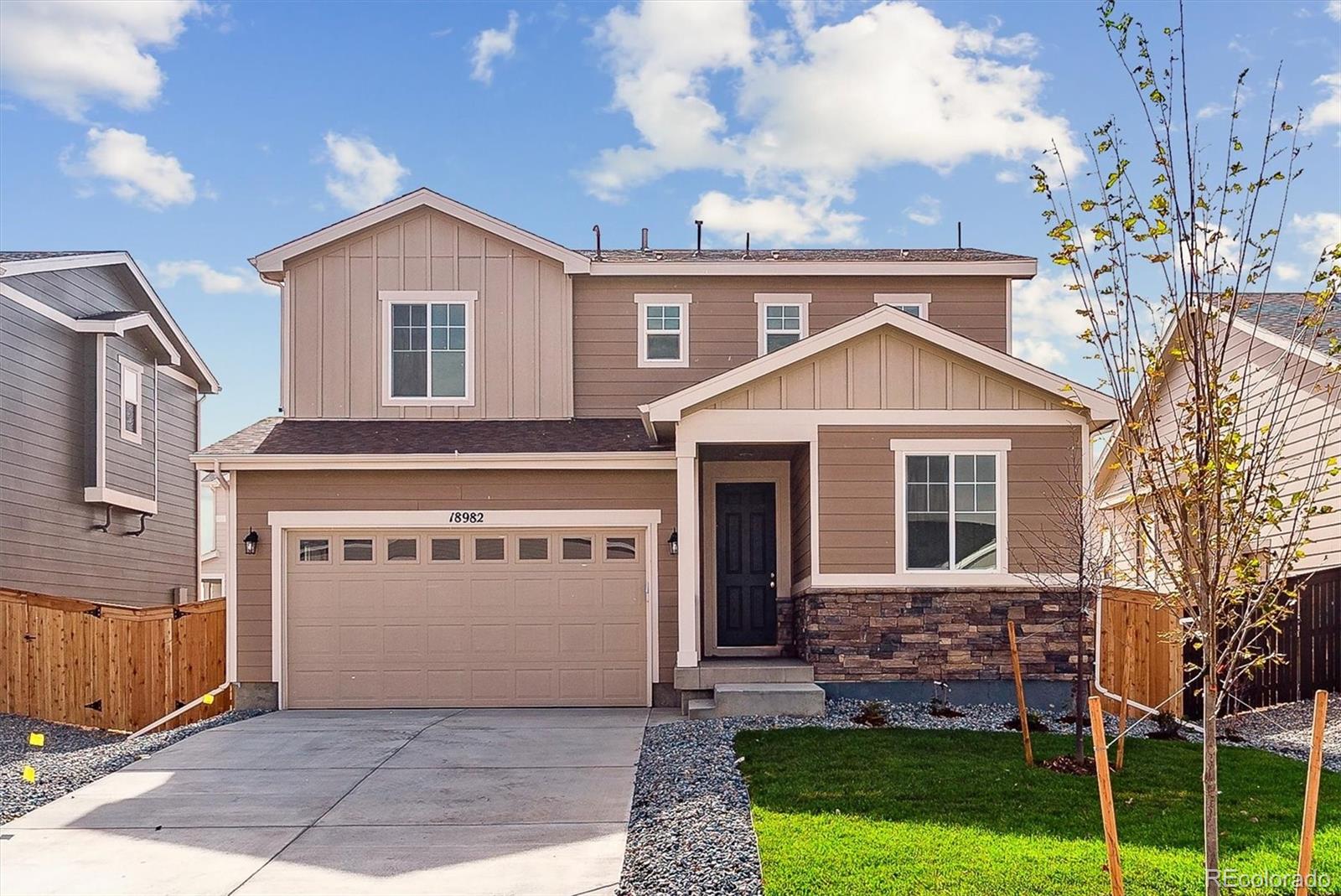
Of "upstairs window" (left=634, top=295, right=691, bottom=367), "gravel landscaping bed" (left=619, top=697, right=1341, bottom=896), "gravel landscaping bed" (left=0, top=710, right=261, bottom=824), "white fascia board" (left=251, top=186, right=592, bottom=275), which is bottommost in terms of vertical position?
"gravel landscaping bed" (left=0, top=710, right=261, bottom=824)

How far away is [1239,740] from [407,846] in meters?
6.91

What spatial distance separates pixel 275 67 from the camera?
50.5 feet

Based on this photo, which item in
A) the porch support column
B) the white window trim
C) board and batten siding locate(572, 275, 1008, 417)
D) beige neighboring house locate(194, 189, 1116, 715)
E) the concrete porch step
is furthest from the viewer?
the white window trim

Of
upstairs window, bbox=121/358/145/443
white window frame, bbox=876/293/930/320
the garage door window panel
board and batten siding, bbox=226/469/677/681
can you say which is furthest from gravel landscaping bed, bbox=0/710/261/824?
white window frame, bbox=876/293/930/320

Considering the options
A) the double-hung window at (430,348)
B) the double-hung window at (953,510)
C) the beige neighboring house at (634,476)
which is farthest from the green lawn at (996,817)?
the double-hung window at (430,348)

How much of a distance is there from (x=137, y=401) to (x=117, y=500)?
1.84m

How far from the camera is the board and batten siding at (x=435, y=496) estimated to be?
13.8m

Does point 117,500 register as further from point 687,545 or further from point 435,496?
point 687,545

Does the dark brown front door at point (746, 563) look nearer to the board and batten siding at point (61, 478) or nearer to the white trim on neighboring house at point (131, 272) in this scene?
the board and batten siding at point (61, 478)

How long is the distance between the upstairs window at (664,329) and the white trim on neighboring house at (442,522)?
274cm

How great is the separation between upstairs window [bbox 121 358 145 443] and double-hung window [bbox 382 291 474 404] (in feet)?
19.1

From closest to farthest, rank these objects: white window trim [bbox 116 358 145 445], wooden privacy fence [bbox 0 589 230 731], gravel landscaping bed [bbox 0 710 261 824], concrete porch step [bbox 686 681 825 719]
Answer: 1. gravel landscaping bed [bbox 0 710 261 824]
2. concrete porch step [bbox 686 681 825 719]
3. wooden privacy fence [bbox 0 589 230 731]
4. white window trim [bbox 116 358 145 445]

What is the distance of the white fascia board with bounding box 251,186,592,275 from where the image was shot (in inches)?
593

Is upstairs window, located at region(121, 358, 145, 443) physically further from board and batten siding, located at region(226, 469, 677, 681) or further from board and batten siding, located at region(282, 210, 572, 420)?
board and batten siding, located at region(226, 469, 677, 681)
